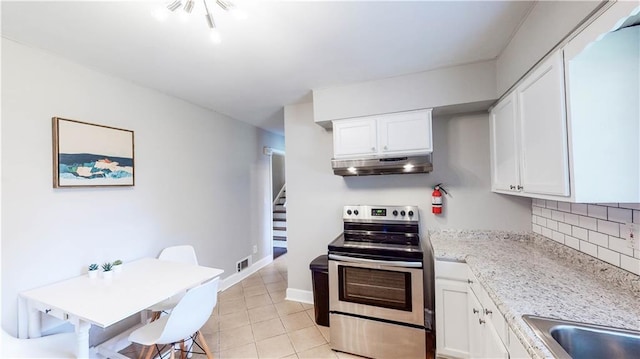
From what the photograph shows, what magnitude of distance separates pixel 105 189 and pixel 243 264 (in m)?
2.22

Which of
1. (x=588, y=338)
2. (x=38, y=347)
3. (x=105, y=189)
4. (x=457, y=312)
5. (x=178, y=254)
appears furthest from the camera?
(x=178, y=254)

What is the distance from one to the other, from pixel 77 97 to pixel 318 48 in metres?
1.94

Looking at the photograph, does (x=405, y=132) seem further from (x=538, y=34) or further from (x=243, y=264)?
(x=243, y=264)

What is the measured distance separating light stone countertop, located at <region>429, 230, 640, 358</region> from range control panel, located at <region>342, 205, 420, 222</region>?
554mm

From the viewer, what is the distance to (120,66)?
2107 millimetres

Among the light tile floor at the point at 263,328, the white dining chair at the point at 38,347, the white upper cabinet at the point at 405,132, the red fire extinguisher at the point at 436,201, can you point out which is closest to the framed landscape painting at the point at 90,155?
the white dining chair at the point at 38,347

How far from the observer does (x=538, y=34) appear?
1.45 metres

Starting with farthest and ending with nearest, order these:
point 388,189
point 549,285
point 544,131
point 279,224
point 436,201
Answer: point 279,224 → point 388,189 → point 436,201 → point 544,131 → point 549,285

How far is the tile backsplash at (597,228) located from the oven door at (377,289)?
968 mm

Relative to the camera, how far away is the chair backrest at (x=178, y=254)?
2.52m

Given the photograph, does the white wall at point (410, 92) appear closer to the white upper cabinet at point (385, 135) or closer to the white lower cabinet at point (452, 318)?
the white upper cabinet at point (385, 135)

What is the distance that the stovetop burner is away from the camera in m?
2.14

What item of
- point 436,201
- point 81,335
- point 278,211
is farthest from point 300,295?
point 278,211

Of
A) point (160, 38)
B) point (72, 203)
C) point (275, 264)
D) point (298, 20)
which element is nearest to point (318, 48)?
point (298, 20)
